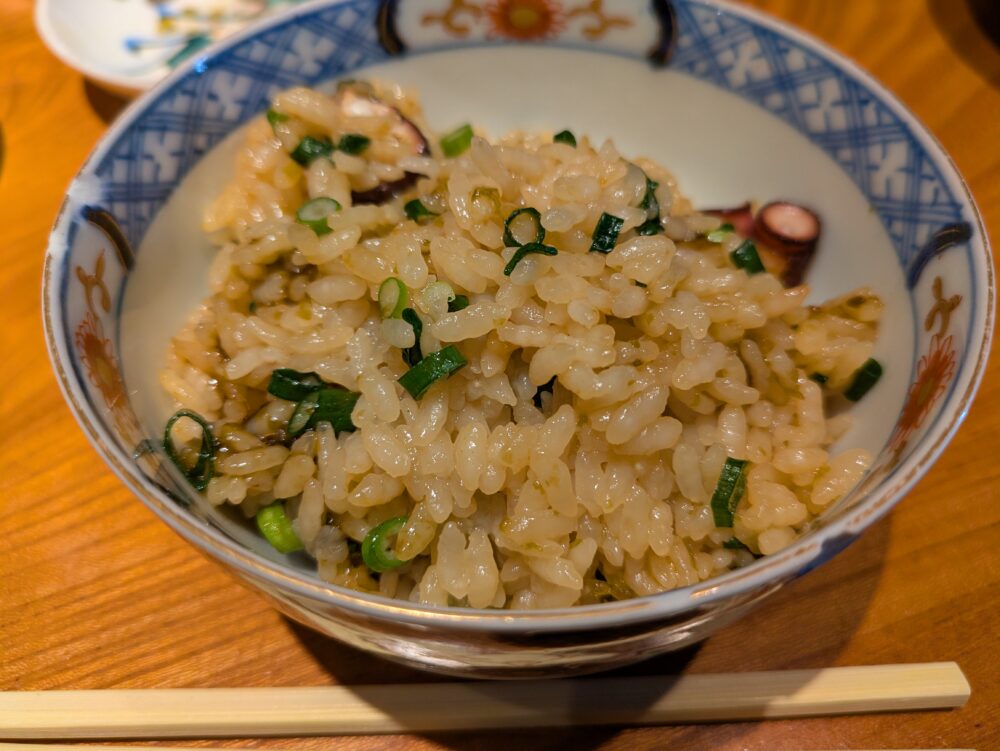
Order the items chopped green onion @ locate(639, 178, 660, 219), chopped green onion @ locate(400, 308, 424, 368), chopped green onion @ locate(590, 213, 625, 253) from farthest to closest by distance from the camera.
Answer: chopped green onion @ locate(639, 178, 660, 219) → chopped green onion @ locate(590, 213, 625, 253) → chopped green onion @ locate(400, 308, 424, 368)

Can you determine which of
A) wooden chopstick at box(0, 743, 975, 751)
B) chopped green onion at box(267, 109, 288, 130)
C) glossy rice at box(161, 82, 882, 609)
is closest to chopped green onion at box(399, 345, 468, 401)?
glossy rice at box(161, 82, 882, 609)

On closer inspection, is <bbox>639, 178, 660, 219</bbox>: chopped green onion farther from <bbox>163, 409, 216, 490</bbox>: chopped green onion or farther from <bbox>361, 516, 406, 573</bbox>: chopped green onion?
<bbox>163, 409, 216, 490</bbox>: chopped green onion

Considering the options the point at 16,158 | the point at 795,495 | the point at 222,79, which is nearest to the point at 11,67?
the point at 16,158

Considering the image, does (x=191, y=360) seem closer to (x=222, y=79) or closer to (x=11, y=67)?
(x=222, y=79)

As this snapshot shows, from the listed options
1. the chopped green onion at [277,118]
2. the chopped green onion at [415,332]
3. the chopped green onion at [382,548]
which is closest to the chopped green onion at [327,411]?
the chopped green onion at [415,332]

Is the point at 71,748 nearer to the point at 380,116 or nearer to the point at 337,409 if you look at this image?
the point at 337,409

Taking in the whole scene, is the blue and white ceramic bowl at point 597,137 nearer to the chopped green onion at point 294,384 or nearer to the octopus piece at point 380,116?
the octopus piece at point 380,116
